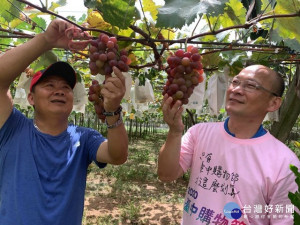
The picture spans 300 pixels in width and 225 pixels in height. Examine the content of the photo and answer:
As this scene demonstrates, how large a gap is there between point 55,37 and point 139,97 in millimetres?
2251

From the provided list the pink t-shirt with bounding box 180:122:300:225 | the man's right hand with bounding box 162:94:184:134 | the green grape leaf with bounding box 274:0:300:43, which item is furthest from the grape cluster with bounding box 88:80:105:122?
the green grape leaf with bounding box 274:0:300:43

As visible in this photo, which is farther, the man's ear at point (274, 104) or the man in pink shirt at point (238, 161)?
the man's ear at point (274, 104)

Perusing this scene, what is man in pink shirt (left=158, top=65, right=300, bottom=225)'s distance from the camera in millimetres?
1292

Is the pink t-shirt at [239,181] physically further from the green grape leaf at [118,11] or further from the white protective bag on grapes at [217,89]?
the white protective bag on grapes at [217,89]

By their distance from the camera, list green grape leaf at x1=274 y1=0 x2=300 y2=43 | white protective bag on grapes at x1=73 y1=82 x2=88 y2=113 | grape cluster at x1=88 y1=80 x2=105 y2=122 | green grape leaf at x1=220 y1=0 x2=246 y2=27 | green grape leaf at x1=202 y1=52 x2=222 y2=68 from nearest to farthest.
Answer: green grape leaf at x1=274 y1=0 x2=300 y2=43 → grape cluster at x1=88 y1=80 x2=105 y2=122 → green grape leaf at x1=220 y1=0 x2=246 y2=27 → green grape leaf at x1=202 y1=52 x2=222 y2=68 → white protective bag on grapes at x1=73 y1=82 x2=88 y2=113

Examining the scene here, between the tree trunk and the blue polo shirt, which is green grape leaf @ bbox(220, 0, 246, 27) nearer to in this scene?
the blue polo shirt

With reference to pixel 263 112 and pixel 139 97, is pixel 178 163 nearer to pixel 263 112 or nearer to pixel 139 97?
pixel 263 112

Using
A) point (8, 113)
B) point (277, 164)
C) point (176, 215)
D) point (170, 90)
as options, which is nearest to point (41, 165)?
point (8, 113)

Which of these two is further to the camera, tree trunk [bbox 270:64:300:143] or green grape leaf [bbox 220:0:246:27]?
tree trunk [bbox 270:64:300:143]

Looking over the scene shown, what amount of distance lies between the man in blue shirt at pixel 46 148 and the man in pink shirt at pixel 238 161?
0.43 m

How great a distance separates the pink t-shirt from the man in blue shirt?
1.56 feet

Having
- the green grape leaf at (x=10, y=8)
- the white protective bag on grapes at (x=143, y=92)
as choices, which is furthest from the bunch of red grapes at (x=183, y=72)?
the white protective bag on grapes at (x=143, y=92)

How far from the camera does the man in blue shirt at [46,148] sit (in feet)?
3.88

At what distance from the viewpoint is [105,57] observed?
1.03 meters
